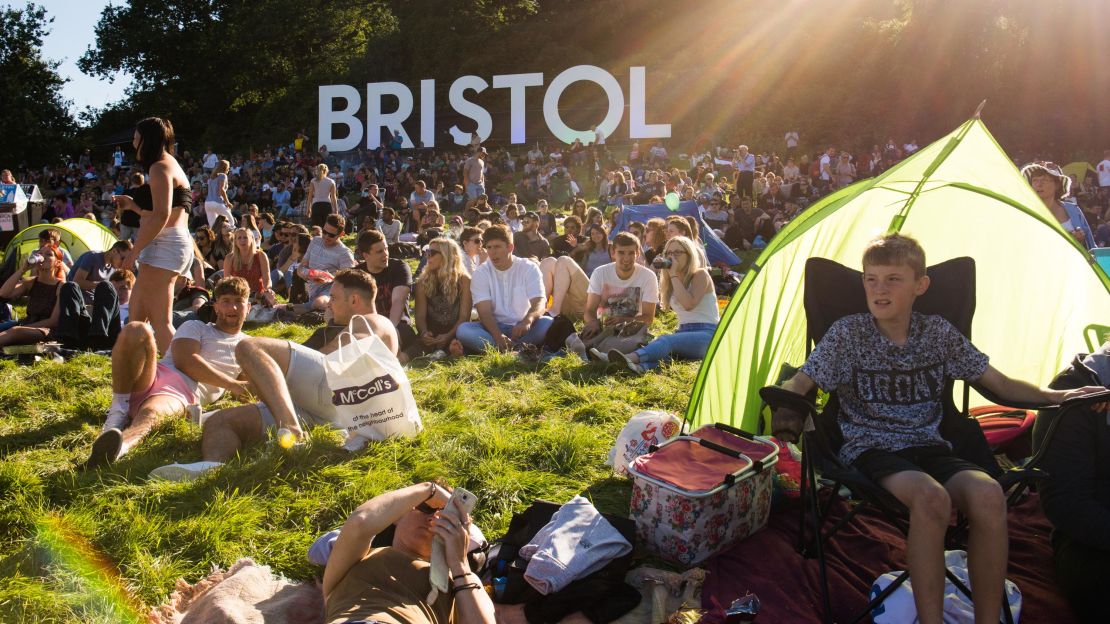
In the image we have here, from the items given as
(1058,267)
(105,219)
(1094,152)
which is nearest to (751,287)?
(1058,267)

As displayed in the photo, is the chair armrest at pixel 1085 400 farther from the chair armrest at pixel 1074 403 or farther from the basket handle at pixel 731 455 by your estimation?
the basket handle at pixel 731 455

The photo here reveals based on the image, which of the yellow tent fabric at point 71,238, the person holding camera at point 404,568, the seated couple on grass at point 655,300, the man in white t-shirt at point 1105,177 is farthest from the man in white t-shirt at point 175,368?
the man in white t-shirt at point 1105,177

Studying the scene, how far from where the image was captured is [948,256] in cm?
454

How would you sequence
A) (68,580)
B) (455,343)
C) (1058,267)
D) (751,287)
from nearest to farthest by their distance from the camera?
(68,580)
(751,287)
(1058,267)
(455,343)

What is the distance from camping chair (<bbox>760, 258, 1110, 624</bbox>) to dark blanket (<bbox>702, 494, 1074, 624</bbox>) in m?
0.09

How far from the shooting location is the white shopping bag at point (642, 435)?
3.94m

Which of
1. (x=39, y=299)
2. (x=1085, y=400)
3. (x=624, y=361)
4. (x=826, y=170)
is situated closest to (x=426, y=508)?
(x=1085, y=400)

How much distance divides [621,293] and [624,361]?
0.85 metres

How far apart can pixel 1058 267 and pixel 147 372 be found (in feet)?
16.0

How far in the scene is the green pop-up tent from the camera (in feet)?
13.0

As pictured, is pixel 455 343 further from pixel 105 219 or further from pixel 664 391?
pixel 105 219

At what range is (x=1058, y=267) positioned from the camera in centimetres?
432

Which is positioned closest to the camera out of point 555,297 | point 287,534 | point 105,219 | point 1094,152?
point 287,534

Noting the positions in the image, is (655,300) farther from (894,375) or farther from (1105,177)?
(1105,177)
